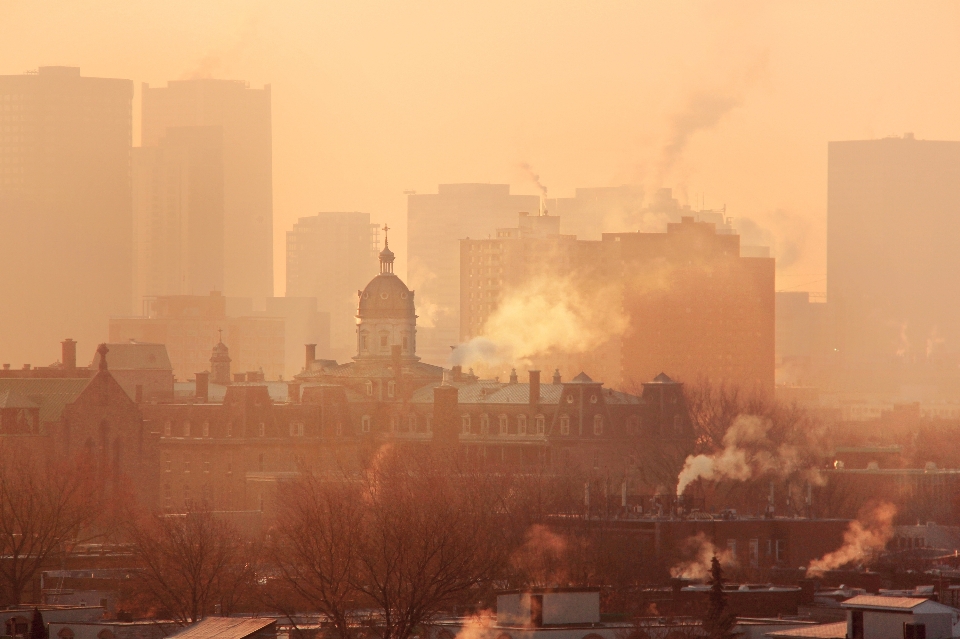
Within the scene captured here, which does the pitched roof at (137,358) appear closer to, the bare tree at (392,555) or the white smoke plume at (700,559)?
the bare tree at (392,555)

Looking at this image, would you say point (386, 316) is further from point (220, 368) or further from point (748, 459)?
point (748, 459)

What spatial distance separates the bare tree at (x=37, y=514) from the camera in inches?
4360

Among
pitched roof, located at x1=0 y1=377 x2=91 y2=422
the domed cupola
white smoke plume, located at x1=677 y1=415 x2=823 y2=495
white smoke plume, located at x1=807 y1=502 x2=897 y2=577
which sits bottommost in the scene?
white smoke plume, located at x1=807 y1=502 x2=897 y2=577

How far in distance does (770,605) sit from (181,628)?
19.7 m

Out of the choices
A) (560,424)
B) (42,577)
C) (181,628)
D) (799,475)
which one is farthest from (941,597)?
(560,424)

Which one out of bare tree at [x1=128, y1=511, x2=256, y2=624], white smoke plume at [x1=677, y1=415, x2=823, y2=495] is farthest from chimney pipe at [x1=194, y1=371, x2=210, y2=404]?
bare tree at [x1=128, y1=511, x2=256, y2=624]

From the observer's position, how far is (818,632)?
77750mm

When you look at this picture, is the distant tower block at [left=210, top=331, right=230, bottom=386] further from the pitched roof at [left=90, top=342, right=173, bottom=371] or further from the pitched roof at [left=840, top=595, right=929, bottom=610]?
the pitched roof at [left=840, top=595, right=929, bottom=610]

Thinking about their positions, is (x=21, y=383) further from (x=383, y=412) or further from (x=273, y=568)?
(x=273, y=568)

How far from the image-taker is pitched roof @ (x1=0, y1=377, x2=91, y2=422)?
15925 centimetres

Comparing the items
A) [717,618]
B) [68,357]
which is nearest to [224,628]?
[717,618]

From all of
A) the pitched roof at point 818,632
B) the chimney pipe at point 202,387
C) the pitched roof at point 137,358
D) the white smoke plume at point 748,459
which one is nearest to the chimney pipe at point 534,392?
the white smoke plume at point 748,459

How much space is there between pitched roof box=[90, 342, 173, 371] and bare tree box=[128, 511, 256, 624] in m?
70.8

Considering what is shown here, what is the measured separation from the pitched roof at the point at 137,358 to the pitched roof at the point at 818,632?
375 ft
